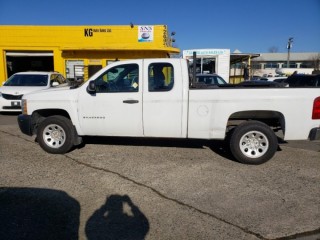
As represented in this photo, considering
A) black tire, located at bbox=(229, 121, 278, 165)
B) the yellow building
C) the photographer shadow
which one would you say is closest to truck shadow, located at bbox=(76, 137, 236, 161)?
black tire, located at bbox=(229, 121, 278, 165)

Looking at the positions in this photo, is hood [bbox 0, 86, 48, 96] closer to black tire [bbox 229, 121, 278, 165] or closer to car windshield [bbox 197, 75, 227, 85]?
car windshield [bbox 197, 75, 227, 85]

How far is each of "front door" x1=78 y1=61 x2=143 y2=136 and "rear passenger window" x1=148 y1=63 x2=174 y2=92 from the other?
23 cm

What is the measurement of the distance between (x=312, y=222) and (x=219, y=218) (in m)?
1.09

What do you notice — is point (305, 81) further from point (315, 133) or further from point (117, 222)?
point (117, 222)

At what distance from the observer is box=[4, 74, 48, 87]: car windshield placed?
38.3 feet

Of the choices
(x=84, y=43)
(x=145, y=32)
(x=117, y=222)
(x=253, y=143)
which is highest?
(x=145, y=32)

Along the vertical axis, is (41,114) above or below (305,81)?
below

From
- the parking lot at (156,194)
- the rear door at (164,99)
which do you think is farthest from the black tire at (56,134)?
the rear door at (164,99)

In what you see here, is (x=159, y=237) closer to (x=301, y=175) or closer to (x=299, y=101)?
(x=301, y=175)

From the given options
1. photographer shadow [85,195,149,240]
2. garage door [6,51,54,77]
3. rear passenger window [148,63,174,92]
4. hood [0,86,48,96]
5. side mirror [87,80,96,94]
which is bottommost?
photographer shadow [85,195,149,240]

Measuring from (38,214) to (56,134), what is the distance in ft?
8.96

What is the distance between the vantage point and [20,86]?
446 inches

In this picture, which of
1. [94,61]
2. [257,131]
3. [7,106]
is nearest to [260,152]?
[257,131]

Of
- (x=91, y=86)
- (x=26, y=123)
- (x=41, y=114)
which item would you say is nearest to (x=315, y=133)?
(x=91, y=86)
